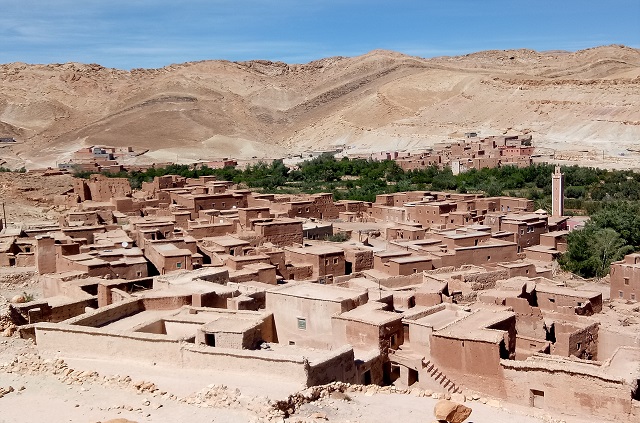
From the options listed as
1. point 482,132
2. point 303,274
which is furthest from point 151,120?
point 303,274

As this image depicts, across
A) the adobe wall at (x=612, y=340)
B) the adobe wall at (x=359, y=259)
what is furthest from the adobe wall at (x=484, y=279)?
the adobe wall at (x=359, y=259)

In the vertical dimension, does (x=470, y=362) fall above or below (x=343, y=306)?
below

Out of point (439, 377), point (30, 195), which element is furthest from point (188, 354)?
point (30, 195)

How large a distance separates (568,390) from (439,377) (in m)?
2.03

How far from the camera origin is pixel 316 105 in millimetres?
92125

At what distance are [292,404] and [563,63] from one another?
336ft

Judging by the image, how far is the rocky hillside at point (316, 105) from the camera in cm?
6525

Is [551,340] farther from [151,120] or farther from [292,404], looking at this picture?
[151,120]

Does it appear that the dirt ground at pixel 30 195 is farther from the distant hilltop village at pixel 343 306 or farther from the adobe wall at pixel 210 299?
the adobe wall at pixel 210 299

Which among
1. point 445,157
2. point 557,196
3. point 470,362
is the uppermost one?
point 445,157

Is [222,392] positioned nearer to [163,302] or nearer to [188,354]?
[188,354]

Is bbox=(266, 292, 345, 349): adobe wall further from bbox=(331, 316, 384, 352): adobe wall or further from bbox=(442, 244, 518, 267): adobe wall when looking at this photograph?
bbox=(442, 244, 518, 267): adobe wall

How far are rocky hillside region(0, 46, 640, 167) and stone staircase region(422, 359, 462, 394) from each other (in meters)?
47.2

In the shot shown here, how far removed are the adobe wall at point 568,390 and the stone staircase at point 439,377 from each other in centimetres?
83
